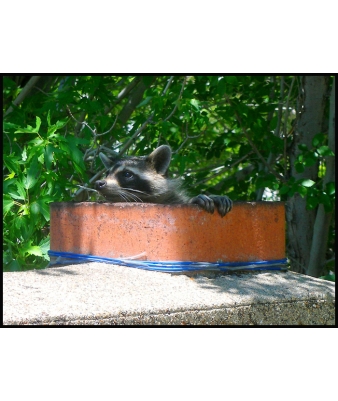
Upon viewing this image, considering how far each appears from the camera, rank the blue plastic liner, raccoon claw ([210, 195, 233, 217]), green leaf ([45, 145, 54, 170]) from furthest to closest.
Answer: green leaf ([45, 145, 54, 170]) < raccoon claw ([210, 195, 233, 217]) < the blue plastic liner

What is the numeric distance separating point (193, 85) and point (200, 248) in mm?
3733

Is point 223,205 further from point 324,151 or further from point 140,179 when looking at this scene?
point 324,151

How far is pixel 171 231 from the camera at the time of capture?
14.0 ft

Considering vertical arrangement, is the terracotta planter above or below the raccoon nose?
below

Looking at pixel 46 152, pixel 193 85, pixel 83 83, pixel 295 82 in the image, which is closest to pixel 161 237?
pixel 46 152

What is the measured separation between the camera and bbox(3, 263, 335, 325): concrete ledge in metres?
3.41

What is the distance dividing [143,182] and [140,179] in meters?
0.04

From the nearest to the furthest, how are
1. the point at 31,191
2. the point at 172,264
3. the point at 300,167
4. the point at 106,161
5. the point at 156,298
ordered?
1. the point at 156,298
2. the point at 172,264
3. the point at 31,191
4. the point at 106,161
5. the point at 300,167

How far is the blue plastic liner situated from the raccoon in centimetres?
80

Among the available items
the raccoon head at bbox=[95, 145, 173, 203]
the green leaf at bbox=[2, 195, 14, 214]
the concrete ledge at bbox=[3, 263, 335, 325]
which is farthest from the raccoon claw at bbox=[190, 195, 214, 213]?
the green leaf at bbox=[2, 195, 14, 214]

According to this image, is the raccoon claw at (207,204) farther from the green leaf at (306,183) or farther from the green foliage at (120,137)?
the green leaf at (306,183)

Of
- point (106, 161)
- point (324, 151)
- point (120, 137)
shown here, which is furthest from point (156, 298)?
point (120, 137)

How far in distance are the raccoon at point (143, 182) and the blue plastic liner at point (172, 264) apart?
80 cm

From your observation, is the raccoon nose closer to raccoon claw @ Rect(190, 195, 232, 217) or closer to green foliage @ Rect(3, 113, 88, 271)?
green foliage @ Rect(3, 113, 88, 271)
